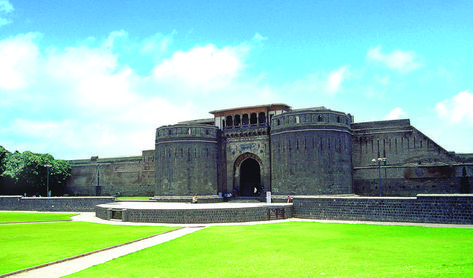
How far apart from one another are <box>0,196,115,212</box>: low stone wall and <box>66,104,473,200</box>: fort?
24.7 feet

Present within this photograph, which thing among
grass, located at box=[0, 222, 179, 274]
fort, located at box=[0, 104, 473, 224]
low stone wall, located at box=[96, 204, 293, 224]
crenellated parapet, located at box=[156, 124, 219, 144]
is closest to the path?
grass, located at box=[0, 222, 179, 274]

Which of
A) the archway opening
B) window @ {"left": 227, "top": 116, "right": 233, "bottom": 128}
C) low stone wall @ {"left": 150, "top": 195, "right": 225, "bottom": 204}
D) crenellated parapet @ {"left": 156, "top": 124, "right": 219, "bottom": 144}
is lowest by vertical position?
low stone wall @ {"left": 150, "top": 195, "right": 225, "bottom": 204}

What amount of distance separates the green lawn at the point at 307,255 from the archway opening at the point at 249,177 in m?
23.9

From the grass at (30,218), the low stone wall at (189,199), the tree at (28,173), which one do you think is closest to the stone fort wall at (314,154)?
the low stone wall at (189,199)

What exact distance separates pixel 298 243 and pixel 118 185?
38.0 meters

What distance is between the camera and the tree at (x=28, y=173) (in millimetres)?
46688

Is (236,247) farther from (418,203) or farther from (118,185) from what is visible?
(118,185)

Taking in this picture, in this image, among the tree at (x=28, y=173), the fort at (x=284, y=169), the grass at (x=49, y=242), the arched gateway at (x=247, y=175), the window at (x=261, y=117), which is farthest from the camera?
the tree at (x=28, y=173)

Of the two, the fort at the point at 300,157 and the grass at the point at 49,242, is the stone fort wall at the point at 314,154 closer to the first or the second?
the fort at the point at 300,157

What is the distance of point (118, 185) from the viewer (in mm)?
48250

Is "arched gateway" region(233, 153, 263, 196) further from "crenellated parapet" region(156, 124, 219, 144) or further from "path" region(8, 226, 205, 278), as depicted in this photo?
"path" region(8, 226, 205, 278)

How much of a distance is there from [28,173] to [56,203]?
56.9 feet

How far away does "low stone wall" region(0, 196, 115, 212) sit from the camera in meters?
32.0

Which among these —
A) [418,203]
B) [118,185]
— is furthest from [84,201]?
[418,203]
